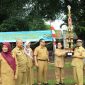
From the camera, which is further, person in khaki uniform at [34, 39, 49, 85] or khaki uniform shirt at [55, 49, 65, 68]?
khaki uniform shirt at [55, 49, 65, 68]

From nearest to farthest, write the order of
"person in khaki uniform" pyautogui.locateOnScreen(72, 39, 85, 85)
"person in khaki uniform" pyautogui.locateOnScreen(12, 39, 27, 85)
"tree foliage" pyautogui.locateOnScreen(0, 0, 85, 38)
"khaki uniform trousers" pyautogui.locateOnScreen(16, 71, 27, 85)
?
1. "khaki uniform trousers" pyautogui.locateOnScreen(16, 71, 27, 85)
2. "person in khaki uniform" pyautogui.locateOnScreen(12, 39, 27, 85)
3. "person in khaki uniform" pyautogui.locateOnScreen(72, 39, 85, 85)
4. "tree foliage" pyautogui.locateOnScreen(0, 0, 85, 38)

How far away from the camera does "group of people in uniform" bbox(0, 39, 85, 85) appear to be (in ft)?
37.8

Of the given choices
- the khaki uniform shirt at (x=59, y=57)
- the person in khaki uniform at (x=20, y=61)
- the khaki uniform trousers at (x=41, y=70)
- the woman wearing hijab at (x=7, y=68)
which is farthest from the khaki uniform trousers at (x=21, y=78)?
the khaki uniform shirt at (x=59, y=57)

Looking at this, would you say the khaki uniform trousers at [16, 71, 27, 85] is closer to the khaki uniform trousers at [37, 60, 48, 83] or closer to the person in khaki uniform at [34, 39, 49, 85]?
the person in khaki uniform at [34, 39, 49, 85]

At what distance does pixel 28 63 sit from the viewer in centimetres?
1523

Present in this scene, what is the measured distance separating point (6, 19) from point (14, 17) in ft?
9.42

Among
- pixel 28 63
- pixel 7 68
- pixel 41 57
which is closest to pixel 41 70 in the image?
pixel 41 57

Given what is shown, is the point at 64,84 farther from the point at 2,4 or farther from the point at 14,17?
the point at 14,17

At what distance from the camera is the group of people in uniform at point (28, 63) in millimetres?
11516

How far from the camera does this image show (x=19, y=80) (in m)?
13.5

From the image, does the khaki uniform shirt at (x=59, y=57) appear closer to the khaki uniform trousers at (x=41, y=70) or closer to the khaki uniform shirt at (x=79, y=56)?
the khaki uniform trousers at (x=41, y=70)

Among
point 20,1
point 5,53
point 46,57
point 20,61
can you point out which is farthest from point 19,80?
point 20,1

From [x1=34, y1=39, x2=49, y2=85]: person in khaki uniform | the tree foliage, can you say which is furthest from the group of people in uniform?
the tree foliage

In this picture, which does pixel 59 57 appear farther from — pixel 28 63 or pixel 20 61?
pixel 20 61
